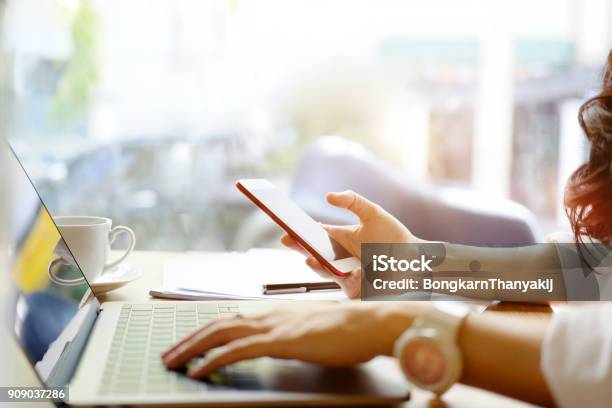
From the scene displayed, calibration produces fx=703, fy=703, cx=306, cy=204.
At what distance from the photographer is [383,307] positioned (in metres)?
0.64

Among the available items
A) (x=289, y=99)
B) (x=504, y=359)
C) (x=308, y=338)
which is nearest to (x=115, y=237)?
(x=308, y=338)

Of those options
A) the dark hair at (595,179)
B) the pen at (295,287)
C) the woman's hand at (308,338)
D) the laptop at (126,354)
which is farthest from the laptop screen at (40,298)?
the dark hair at (595,179)

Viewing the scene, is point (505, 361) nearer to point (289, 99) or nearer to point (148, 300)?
point (148, 300)

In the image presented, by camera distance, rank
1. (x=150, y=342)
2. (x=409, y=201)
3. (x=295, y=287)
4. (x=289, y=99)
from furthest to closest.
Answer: (x=289, y=99) < (x=409, y=201) < (x=295, y=287) < (x=150, y=342)

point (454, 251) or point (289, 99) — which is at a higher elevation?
point (289, 99)

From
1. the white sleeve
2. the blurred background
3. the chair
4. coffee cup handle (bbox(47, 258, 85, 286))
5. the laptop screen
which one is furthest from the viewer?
the blurred background

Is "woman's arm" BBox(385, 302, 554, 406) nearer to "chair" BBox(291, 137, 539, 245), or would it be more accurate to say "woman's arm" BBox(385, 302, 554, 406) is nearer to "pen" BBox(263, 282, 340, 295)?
"pen" BBox(263, 282, 340, 295)

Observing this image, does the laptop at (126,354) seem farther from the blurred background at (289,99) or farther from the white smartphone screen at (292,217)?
Answer: the blurred background at (289,99)

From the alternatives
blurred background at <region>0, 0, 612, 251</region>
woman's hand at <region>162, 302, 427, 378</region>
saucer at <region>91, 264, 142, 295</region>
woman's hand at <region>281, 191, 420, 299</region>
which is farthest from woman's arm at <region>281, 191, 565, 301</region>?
blurred background at <region>0, 0, 612, 251</region>

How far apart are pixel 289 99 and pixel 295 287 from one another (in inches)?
92.4

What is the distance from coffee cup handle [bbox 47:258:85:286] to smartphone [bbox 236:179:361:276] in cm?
23

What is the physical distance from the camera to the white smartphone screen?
893 millimetres

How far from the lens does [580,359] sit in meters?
0.57

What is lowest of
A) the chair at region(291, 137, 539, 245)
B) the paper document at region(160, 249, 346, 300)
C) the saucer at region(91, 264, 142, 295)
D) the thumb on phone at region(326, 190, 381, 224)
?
the chair at region(291, 137, 539, 245)
